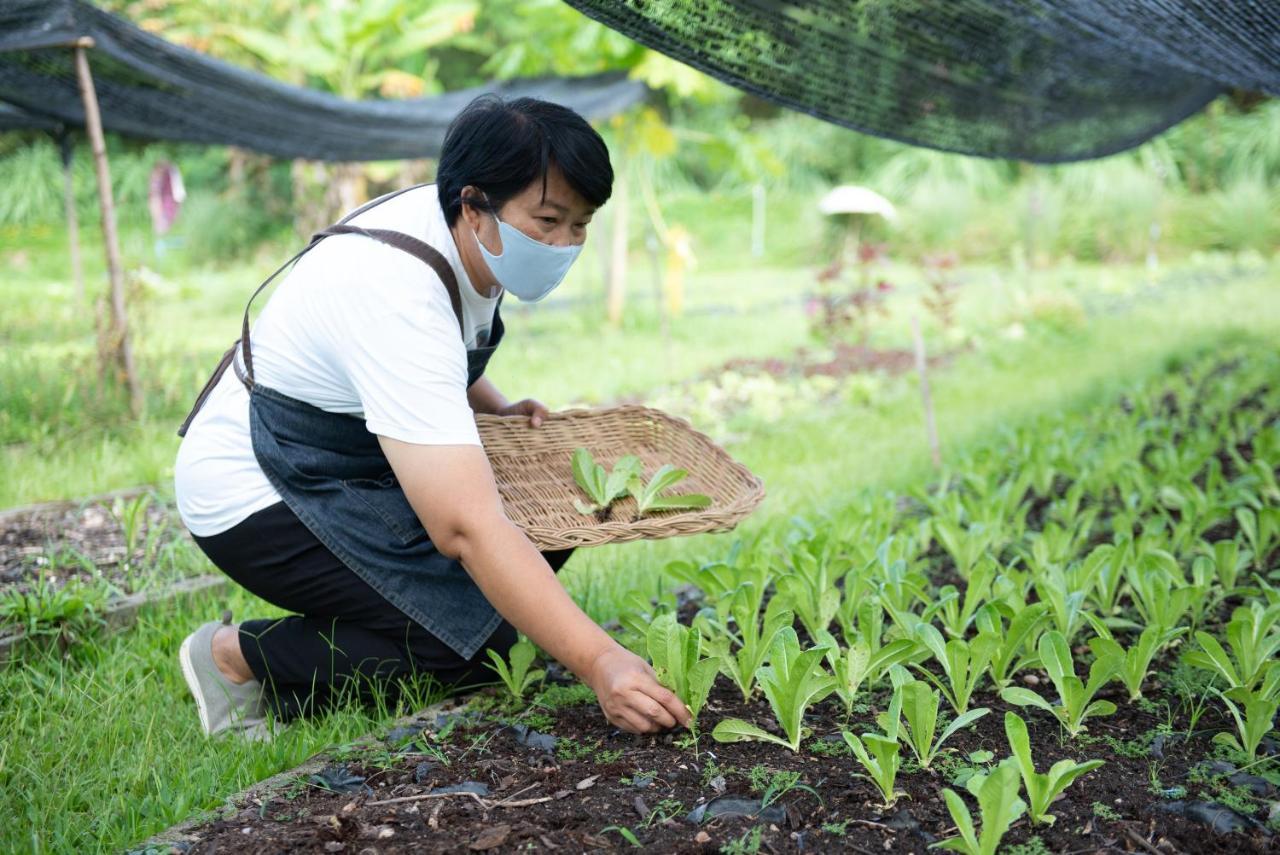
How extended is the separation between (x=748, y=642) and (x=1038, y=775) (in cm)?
71

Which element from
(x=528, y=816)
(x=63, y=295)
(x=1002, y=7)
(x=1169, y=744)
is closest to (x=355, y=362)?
(x=528, y=816)

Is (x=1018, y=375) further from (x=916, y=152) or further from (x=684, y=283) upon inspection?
(x=916, y=152)

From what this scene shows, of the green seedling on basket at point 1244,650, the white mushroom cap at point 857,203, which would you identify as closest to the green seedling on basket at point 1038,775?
the green seedling on basket at point 1244,650

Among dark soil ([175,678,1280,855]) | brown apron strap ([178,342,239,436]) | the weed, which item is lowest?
dark soil ([175,678,1280,855])

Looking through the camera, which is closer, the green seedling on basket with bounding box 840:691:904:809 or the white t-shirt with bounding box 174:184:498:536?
the green seedling on basket with bounding box 840:691:904:809

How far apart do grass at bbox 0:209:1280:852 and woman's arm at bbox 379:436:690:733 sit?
60 centimetres

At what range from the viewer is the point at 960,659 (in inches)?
86.3

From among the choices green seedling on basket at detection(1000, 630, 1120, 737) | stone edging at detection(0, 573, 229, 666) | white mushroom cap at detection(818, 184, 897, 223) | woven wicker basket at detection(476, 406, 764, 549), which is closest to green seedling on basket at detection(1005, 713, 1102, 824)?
green seedling on basket at detection(1000, 630, 1120, 737)

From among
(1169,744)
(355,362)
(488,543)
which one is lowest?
(1169,744)

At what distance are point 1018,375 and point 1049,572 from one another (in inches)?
179

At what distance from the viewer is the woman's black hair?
2129mm

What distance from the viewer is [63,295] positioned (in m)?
10.9

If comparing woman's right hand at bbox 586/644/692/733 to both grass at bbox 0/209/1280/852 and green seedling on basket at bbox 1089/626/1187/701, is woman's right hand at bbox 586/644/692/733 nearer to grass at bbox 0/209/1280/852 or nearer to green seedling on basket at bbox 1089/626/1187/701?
grass at bbox 0/209/1280/852

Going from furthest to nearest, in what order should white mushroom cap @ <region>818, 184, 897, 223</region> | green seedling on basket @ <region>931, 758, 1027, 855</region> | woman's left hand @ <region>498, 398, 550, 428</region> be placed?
white mushroom cap @ <region>818, 184, 897, 223</region>, woman's left hand @ <region>498, 398, 550, 428</region>, green seedling on basket @ <region>931, 758, 1027, 855</region>
